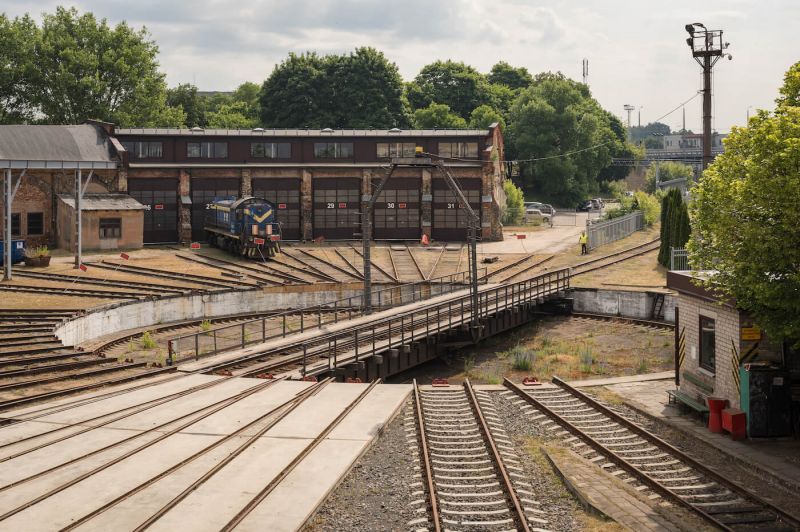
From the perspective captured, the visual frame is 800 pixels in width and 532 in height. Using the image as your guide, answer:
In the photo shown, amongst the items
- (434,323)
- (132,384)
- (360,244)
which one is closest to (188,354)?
(132,384)

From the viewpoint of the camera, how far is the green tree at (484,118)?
349ft

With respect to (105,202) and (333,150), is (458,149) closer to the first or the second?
(333,150)

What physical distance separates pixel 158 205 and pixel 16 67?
1079 inches

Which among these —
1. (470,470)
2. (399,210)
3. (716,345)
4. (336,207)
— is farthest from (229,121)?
(470,470)

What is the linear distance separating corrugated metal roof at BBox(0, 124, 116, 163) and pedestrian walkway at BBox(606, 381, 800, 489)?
36663 millimetres

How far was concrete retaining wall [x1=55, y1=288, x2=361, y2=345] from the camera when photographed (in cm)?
3684

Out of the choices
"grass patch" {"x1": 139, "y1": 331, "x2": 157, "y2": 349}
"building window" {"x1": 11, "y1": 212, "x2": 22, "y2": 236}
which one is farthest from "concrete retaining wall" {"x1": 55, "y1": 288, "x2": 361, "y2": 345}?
"building window" {"x1": 11, "y1": 212, "x2": 22, "y2": 236}

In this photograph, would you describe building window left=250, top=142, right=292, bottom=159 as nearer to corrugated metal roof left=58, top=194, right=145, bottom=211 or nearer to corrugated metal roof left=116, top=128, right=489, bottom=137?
corrugated metal roof left=116, top=128, right=489, bottom=137

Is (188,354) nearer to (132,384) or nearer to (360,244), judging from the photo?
(132,384)

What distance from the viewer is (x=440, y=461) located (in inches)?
756

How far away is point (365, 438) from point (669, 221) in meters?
34.5

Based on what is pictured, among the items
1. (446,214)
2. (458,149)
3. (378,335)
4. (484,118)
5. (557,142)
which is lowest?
(378,335)

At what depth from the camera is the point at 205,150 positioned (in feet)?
202

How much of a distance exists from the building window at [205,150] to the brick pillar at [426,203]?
42.4 feet
